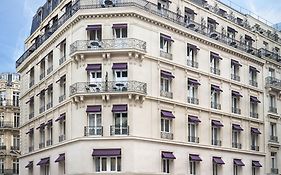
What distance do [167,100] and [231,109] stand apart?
9340mm

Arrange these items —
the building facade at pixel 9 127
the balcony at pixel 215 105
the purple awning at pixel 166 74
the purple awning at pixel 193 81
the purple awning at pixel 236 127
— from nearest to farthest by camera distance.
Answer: the purple awning at pixel 166 74 < the purple awning at pixel 193 81 < the balcony at pixel 215 105 < the purple awning at pixel 236 127 < the building facade at pixel 9 127

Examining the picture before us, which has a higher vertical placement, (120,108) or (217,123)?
(120,108)

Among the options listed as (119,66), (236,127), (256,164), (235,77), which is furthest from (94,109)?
(256,164)

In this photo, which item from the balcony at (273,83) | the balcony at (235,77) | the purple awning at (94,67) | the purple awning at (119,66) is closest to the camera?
the purple awning at (119,66)

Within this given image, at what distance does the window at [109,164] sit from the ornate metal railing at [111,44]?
27.2 ft

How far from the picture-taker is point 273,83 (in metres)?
51.6

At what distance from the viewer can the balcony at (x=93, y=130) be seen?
36231 mm

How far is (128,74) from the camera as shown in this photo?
121ft

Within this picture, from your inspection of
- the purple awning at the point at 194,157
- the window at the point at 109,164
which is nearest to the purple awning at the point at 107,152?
the window at the point at 109,164

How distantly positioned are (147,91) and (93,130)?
5.10m

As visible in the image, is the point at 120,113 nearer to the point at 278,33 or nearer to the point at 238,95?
the point at 238,95

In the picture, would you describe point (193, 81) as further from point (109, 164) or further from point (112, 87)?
point (109, 164)

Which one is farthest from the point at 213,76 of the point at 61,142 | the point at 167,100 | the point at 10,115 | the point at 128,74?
the point at 10,115

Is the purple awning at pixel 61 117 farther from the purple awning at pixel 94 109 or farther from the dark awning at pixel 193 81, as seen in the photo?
the dark awning at pixel 193 81
